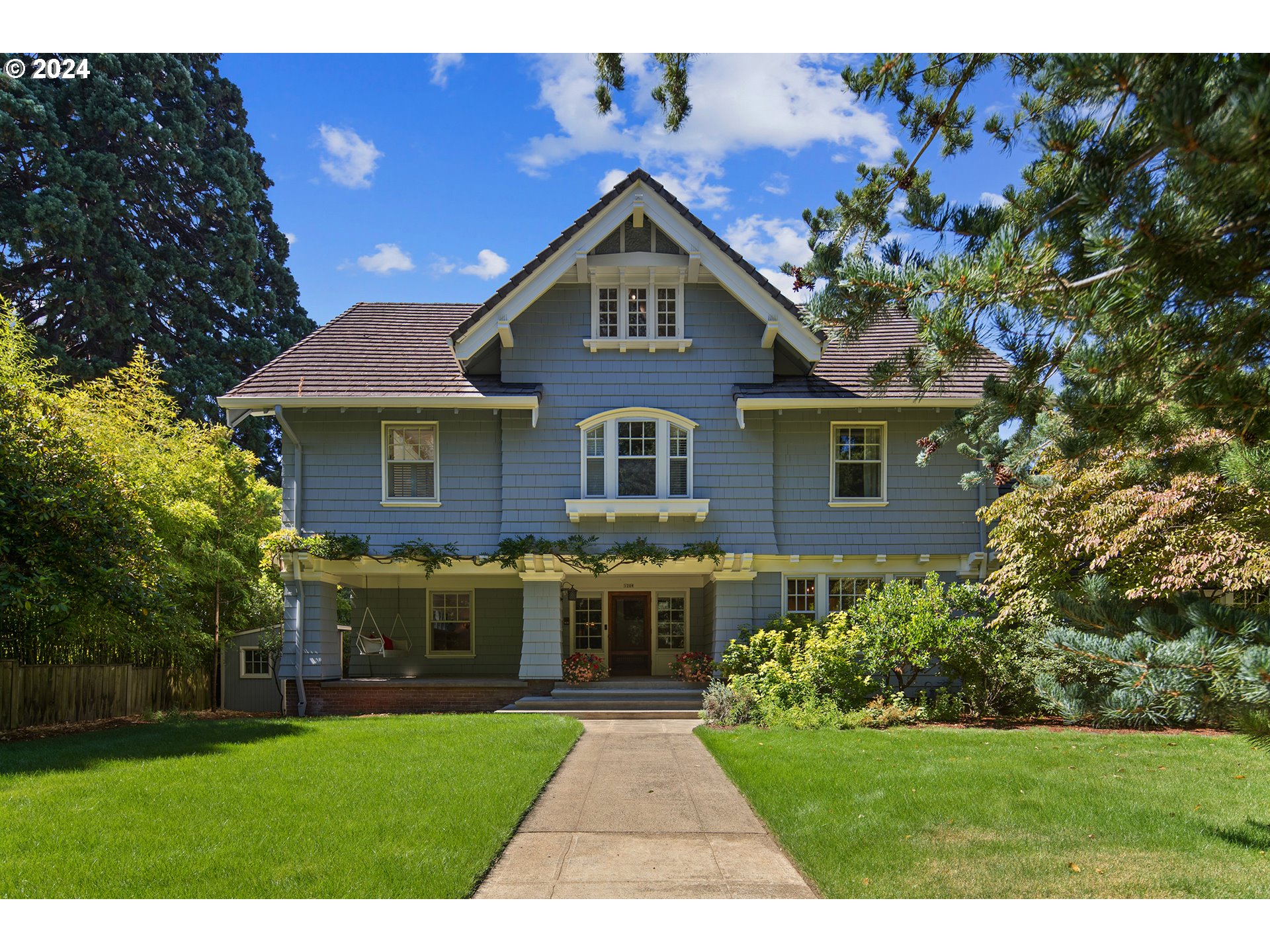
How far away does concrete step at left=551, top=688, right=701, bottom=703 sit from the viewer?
15320 millimetres

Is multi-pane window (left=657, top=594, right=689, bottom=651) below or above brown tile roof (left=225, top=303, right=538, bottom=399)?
below

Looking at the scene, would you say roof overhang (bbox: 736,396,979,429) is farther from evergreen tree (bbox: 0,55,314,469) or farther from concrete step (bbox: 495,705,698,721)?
evergreen tree (bbox: 0,55,314,469)

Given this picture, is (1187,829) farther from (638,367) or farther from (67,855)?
(638,367)

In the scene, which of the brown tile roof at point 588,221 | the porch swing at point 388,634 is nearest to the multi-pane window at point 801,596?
the brown tile roof at point 588,221

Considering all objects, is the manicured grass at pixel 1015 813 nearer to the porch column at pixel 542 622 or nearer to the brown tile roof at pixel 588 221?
the porch column at pixel 542 622

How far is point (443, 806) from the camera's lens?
22.9 feet

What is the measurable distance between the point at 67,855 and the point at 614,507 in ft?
35.1

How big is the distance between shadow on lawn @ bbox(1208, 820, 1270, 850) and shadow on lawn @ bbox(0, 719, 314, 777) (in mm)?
9540

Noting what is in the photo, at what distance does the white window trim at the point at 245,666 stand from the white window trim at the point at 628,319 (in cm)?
826

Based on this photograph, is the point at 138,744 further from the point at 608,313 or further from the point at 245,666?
the point at 608,313

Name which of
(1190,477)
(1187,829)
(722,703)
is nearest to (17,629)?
(722,703)

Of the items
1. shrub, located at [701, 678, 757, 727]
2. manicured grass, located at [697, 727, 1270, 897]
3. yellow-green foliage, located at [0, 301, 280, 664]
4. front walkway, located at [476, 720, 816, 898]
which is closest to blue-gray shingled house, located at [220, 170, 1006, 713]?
yellow-green foliage, located at [0, 301, 280, 664]


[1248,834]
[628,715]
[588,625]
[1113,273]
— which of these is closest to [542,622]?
[628,715]

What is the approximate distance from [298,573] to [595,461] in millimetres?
5649
